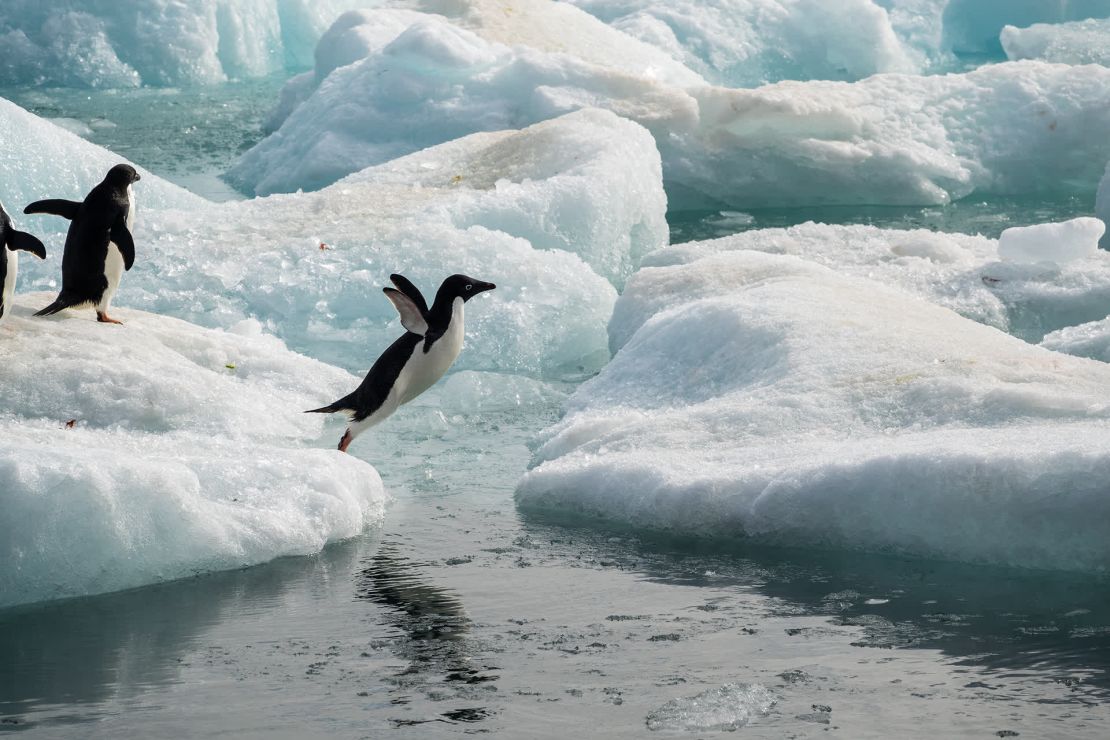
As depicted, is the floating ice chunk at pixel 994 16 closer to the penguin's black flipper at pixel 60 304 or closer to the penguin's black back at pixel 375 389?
the penguin's black back at pixel 375 389

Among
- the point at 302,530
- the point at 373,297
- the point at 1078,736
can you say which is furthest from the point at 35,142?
the point at 1078,736

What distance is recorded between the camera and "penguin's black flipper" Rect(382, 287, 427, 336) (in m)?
5.37

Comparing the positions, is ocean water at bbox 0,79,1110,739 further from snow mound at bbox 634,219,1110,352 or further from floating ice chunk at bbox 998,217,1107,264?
floating ice chunk at bbox 998,217,1107,264

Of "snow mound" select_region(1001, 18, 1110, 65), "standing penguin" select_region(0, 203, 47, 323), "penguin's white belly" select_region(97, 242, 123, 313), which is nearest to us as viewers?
"standing penguin" select_region(0, 203, 47, 323)

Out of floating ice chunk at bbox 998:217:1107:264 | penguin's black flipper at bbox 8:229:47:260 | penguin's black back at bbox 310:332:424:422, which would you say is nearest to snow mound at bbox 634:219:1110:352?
floating ice chunk at bbox 998:217:1107:264

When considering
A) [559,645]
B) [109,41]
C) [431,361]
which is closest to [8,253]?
[431,361]

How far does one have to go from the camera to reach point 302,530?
172 inches

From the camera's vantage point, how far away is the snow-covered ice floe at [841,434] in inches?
161

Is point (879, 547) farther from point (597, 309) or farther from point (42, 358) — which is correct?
point (597, 309)

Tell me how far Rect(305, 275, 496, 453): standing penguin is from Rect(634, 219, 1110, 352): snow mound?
5.16 feet

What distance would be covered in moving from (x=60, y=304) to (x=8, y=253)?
34cm

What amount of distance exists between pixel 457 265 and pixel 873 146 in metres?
5.22

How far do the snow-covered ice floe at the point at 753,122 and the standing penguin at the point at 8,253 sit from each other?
654 centimetres

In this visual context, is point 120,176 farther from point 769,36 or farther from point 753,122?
point 769,36
